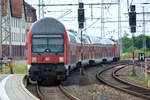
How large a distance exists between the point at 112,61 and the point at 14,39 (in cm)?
2239

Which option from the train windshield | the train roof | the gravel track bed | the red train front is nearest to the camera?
the gravel track bed

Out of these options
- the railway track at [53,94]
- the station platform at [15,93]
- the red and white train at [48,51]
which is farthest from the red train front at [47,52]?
the station platform at [15,93]

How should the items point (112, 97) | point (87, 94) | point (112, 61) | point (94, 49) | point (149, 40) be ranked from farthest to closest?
point (149, 40) < point (112, 61) < point (94, 49) < point (87, 94) < point (112, 97)

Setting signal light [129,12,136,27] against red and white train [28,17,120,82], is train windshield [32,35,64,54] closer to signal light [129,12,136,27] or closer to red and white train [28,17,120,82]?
red and white train [28,17,120,82]

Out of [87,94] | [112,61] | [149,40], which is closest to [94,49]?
[112,61]

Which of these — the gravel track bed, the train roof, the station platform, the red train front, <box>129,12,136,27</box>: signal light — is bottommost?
the gravel track bed

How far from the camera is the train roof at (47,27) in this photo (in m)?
19.0

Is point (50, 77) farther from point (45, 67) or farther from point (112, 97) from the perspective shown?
point (112, 97)

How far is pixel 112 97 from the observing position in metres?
14.4

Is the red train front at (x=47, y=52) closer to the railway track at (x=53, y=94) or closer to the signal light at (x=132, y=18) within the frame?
the railway track at (x=53, y=94)

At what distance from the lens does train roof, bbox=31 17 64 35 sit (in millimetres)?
19016

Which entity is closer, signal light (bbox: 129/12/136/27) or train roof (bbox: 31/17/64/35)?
train roof (bbox: 31/17/64/35)

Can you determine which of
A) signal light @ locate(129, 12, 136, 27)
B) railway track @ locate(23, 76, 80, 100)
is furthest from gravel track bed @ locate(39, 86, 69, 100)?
signal light @ locate(129, 12, 136, 27)

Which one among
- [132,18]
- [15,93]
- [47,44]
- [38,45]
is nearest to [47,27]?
[47,44]
